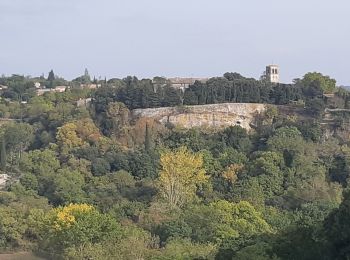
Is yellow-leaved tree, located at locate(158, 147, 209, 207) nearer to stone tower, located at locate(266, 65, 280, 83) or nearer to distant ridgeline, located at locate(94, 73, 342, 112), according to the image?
distant ridgeline, located at locate(94, 73, 342, 112)

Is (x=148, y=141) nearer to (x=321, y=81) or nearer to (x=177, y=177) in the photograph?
(x=177, y=177)

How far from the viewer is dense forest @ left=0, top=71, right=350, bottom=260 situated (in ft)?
72.7

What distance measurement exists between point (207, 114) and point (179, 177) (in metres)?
10.4

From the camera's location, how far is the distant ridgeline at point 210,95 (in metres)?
41.7

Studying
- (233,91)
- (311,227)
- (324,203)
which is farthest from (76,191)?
(311,227)

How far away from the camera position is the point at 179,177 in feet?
101

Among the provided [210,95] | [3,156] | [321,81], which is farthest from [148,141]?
[321,81]

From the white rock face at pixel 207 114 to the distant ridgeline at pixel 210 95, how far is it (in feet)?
3.00

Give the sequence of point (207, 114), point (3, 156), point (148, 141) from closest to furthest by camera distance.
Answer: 1. point (148, 141)
2. point (3, 156)
3. point (207, 114)

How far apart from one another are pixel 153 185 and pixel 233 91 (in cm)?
1203

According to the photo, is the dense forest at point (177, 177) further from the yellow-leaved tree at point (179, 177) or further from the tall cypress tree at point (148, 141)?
the tall cypress tree at point (148, 141)

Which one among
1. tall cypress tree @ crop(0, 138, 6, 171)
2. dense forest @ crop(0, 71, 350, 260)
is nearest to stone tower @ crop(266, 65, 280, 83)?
dense forest @ crop(0, 71, 350, 260)

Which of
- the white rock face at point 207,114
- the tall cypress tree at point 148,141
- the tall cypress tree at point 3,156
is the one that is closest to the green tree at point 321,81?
the white rock face at point 207,114

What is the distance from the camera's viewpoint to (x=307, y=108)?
1603 inches
